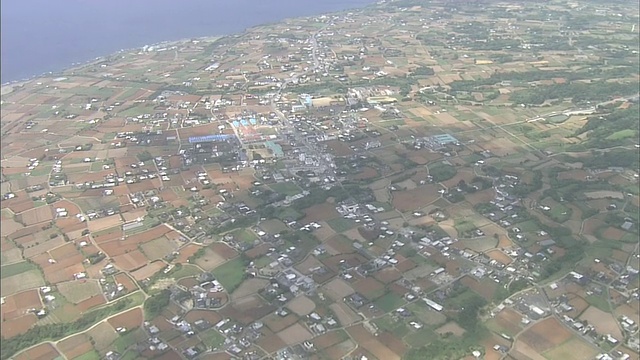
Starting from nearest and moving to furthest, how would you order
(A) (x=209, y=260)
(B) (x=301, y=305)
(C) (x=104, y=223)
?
(B) (x=301, y=305) < (A) (x=209, y=260) < (C) (x=104, y=223)

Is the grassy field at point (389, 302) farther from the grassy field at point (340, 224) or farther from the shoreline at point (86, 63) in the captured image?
the shoreline at point (86, 63)

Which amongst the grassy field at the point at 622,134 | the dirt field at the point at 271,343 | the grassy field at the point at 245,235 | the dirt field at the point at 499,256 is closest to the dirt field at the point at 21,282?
the grassy field at the point at 245,235

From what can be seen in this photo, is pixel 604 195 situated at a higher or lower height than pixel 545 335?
lower

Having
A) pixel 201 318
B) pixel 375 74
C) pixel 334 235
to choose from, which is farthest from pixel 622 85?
pixel 201 318

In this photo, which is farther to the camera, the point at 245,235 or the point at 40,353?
the point at 245,235

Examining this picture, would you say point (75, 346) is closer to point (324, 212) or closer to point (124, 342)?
point (124, 342)

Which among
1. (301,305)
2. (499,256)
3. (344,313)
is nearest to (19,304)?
(301,305)

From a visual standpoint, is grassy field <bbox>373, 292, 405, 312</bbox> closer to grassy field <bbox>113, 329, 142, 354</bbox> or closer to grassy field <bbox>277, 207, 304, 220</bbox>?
grassy field <bbox>277, 207, 304, 220</bbox>

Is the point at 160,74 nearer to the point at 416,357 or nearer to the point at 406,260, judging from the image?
the point at 406,260
